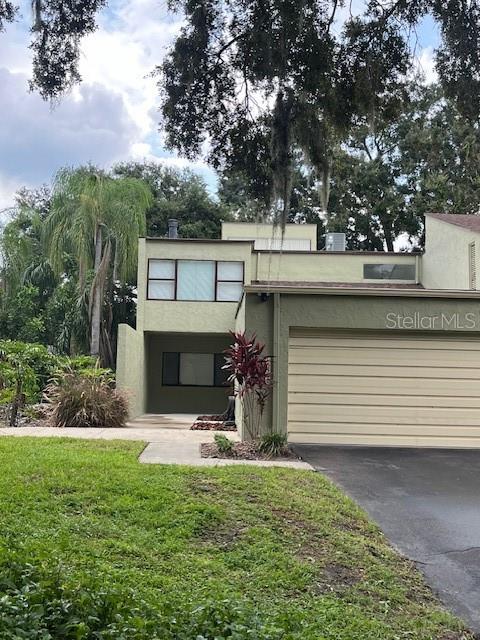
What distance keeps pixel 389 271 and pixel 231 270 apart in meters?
5.37

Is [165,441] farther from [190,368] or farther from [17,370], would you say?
[190,368]

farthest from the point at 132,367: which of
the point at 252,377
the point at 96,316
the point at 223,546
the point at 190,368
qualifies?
the point at 223,546

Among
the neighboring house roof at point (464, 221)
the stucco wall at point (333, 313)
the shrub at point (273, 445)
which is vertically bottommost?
the shrub at point (273, 445)

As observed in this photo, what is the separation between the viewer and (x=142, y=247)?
19078 millimetres

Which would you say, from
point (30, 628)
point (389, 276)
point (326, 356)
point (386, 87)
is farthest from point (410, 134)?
point (30, 628)

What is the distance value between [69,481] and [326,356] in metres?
5.91

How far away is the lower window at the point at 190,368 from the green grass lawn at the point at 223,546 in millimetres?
14218

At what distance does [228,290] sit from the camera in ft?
62.8

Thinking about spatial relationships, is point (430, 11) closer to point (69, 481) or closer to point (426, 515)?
point (426, 515)

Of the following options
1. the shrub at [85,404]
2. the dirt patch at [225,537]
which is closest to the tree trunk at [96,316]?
the shrub at [85,404]

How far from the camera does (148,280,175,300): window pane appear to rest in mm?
19109

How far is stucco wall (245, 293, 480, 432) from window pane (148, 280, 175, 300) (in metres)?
8.54

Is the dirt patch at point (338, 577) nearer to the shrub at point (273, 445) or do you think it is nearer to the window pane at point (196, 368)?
the shrub at point (273, 445)

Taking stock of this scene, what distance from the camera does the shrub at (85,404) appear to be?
1286cm
